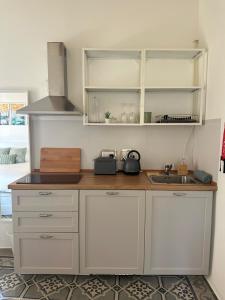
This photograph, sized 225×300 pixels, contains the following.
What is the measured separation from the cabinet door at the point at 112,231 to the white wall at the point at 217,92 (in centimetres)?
62

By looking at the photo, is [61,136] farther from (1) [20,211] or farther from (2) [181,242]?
(2) [181,242]

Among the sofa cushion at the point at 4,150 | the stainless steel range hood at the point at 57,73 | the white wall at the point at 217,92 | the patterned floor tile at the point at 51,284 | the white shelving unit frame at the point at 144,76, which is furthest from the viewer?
the sofa cushion at the point at 4,150

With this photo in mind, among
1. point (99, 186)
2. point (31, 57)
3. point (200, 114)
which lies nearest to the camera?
point (99, 186)

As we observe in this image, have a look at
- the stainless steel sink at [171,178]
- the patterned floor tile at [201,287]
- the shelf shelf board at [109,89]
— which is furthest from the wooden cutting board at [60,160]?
the patterned floor tile at [201,287]

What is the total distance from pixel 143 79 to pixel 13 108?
1392mm

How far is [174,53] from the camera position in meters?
2.24

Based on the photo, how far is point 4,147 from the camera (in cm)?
245

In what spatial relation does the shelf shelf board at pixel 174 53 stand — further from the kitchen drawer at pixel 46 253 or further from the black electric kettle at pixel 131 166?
the kitchen drawer at pixel 46 253

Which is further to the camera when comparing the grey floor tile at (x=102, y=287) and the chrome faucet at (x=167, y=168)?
the chrome faucet at (x=167, y=168)

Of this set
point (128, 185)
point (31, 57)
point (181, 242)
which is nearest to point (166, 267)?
point (181, 242)

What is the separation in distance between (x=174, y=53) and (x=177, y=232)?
169 centimetres

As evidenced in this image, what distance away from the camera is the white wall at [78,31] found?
235 centimetres

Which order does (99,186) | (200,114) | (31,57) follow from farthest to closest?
(31,57)
(200,114)
(99,186)

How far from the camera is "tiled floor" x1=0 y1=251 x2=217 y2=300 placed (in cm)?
187
